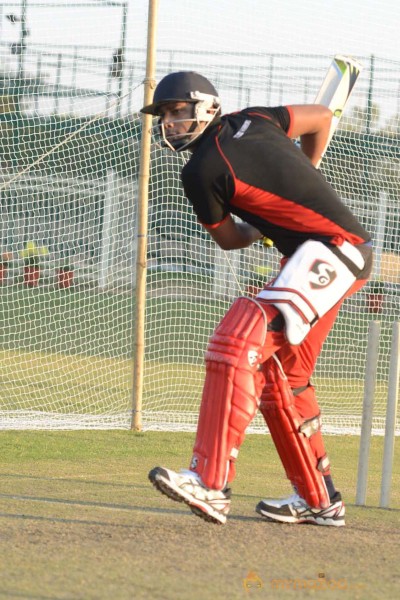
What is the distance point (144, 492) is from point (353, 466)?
2.26 metres

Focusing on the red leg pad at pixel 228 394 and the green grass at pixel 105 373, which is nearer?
the red leg pad at pixel 228 394

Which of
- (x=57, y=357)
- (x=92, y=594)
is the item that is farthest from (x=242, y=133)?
(x=57, y=357)

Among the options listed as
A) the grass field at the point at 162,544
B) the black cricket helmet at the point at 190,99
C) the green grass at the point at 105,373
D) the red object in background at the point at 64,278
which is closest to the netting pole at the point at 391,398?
the grass field at the point at 162,544

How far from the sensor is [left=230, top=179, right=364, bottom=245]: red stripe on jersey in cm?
439

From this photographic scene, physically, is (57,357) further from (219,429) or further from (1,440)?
(219,429)

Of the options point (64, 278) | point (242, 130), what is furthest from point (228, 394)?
point (64, 278)

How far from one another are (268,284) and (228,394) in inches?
22.1

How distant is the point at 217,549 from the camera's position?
13.3 ft

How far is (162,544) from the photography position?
13.4 ft

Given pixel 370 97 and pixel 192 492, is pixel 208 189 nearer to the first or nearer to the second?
pixel 192 492

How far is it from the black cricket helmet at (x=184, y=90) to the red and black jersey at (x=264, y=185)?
0.43ft

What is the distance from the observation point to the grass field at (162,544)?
3426mm

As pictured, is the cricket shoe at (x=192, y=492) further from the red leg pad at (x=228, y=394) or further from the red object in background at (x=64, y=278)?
the red object in background at (x=64, y=278)

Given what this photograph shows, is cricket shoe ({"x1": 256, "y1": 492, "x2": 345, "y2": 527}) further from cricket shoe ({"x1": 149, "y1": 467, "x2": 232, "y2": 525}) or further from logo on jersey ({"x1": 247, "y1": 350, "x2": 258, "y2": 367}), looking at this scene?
logo on jersey ({"x1": 247, "y1": 350, "x2": 258, "y2": 367})
